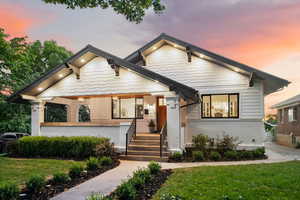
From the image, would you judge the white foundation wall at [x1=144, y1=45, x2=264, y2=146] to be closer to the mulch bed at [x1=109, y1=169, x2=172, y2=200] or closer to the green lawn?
the mulch bed at [x1=109, y1=169, x2=172, y2=200]

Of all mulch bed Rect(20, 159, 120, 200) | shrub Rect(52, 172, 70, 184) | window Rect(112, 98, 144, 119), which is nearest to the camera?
mulch bed Rect(20, 159, 120, 200)

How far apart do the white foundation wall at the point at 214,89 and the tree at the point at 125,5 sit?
22.8 ft

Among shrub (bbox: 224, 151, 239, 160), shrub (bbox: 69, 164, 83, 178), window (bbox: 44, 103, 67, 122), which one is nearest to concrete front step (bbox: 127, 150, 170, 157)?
shrub (bbox: 224, 151, 239, 160)

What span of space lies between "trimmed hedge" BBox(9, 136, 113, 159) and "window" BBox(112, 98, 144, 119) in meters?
4.26

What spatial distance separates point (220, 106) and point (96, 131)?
7.21 m

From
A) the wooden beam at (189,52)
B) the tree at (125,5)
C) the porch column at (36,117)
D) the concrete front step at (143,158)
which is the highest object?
the wooden beam at (189,52)

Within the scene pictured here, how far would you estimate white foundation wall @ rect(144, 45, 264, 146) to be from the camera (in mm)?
11844

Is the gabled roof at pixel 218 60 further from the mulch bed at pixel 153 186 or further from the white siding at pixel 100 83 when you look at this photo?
the mulch bed at pixel 153 186

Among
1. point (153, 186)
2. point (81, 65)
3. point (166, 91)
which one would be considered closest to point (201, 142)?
point (166, 91)

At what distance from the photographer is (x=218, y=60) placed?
1202 centimetres

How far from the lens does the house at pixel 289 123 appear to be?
60.8 feet

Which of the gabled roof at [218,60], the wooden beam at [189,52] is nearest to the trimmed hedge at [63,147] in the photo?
the gabled roof at [218,60]

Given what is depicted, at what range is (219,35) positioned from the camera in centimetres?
1731

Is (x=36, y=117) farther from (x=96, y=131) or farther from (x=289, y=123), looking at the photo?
(x=289, y=123)
